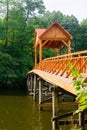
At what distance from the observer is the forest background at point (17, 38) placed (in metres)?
36.5

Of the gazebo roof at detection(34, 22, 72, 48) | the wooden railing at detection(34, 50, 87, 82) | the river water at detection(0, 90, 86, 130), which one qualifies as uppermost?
the gazebo roof at detection(34, 22, 72, 48)

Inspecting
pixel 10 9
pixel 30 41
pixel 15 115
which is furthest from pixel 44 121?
pixel 10 9

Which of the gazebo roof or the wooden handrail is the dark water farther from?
the gazebo roof

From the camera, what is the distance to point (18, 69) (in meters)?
37.9

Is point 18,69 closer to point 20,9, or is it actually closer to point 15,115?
point 20,9

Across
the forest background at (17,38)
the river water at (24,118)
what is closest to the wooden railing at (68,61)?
the river water at (24,118)

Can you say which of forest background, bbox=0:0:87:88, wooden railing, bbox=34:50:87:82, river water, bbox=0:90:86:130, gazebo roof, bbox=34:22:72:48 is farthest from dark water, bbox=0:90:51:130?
forest background, bbox=0:0:87:88

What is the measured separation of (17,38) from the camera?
41.5 meters

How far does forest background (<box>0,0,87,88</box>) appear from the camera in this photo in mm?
36469

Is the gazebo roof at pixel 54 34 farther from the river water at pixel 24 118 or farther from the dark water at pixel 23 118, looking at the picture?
the dark water at pixel 23 118

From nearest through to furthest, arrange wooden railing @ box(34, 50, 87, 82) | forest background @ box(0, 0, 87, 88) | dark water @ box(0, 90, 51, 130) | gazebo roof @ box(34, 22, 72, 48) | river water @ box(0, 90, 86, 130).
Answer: wooden railing @ box(34, 50, 87, 82)
river water @ box(0, 90, 86, 130)
dark water @ box(0, 90, 51, 130)
gazebo roof @ box(34, 22, 72, 48)
forest background @ box(0, 0, 87, 88)

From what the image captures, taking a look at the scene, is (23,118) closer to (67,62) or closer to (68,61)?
(67,62)

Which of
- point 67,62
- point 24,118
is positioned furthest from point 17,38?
point 67,62

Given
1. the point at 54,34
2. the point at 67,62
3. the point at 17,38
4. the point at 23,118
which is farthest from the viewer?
the point at 17,38
